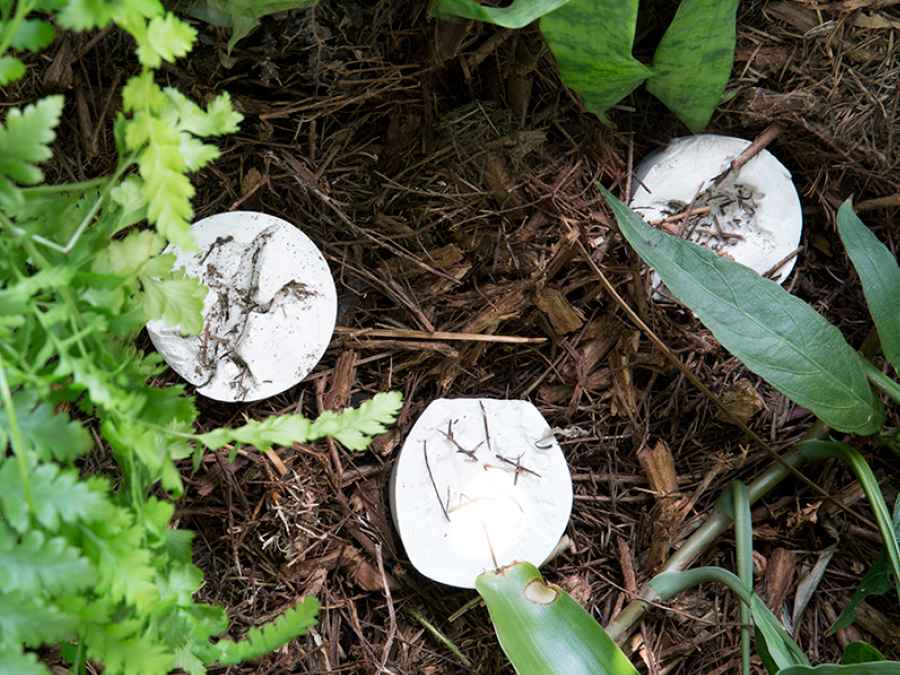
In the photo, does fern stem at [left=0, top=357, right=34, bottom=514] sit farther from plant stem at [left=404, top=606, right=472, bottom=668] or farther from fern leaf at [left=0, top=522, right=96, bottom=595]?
plant stem at [left=404, top=606, right=472, bottom=668]

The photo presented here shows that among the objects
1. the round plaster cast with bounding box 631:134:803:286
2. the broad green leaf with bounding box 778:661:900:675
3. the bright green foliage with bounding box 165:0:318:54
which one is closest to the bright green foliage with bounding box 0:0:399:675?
the bright green foliage with bounding box 165:0:318:54

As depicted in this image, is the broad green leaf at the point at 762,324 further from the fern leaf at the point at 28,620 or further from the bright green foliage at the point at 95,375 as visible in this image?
the fern leaf at the point at 28,620

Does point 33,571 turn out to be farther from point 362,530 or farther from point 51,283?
point 362,530

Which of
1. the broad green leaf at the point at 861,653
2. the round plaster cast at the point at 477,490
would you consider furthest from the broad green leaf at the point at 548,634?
the broad green leaf at the point at 861,653

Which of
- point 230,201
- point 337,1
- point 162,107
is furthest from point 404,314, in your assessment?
point 162,107

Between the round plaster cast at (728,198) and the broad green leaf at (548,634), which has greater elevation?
the round plaster cast at (728,198)

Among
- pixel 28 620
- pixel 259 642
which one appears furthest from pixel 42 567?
pixel 259 642

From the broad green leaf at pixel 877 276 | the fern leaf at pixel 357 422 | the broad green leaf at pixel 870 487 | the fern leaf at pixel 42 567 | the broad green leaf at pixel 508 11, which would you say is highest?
the broad green leaf at pixel 508 11
